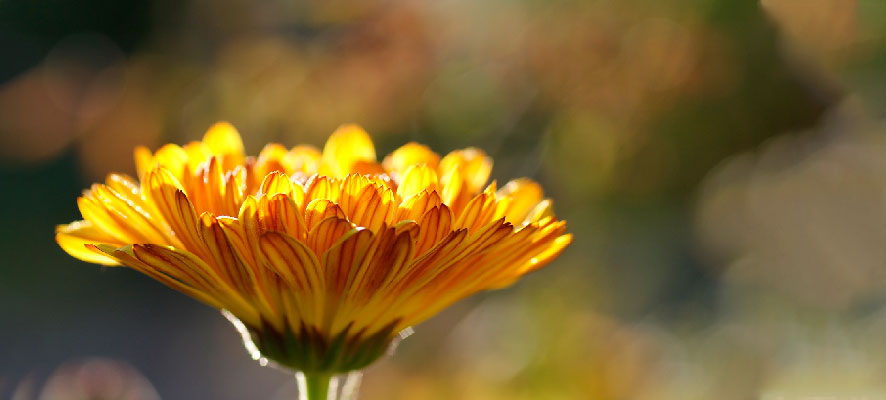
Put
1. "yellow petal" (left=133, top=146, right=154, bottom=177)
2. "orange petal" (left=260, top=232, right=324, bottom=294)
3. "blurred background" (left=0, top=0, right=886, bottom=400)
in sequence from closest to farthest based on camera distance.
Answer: "orange petal" (left=260, top=232, right=324, bottom=294), "yellow petal" (left=133, top=146, right=154, bottom=177), "blurred background" (left=0, top=0, right=886, bottom=400)

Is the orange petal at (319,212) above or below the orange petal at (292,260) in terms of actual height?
above

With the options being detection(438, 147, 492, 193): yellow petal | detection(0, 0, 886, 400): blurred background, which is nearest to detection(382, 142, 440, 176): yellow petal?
detection(438, 147, 492, 193): yellow petal

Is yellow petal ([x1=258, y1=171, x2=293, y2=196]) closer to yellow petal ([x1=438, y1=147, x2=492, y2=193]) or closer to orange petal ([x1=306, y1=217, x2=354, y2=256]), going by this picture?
orange petal ([x1=306, y1=217, x2=354, y2=256])

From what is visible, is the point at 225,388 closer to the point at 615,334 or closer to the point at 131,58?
the point at 131,58

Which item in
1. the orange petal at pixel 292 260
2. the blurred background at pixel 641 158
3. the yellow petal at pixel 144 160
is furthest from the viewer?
the blurred background at pixel 641 158

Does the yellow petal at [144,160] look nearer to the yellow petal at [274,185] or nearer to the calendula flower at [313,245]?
the calendula flower at [313,245]

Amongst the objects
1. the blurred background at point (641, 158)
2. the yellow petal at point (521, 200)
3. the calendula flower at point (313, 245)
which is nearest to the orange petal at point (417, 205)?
the calendula flower at point (313, 245)

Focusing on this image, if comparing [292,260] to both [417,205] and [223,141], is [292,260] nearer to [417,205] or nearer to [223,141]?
[417,205]
